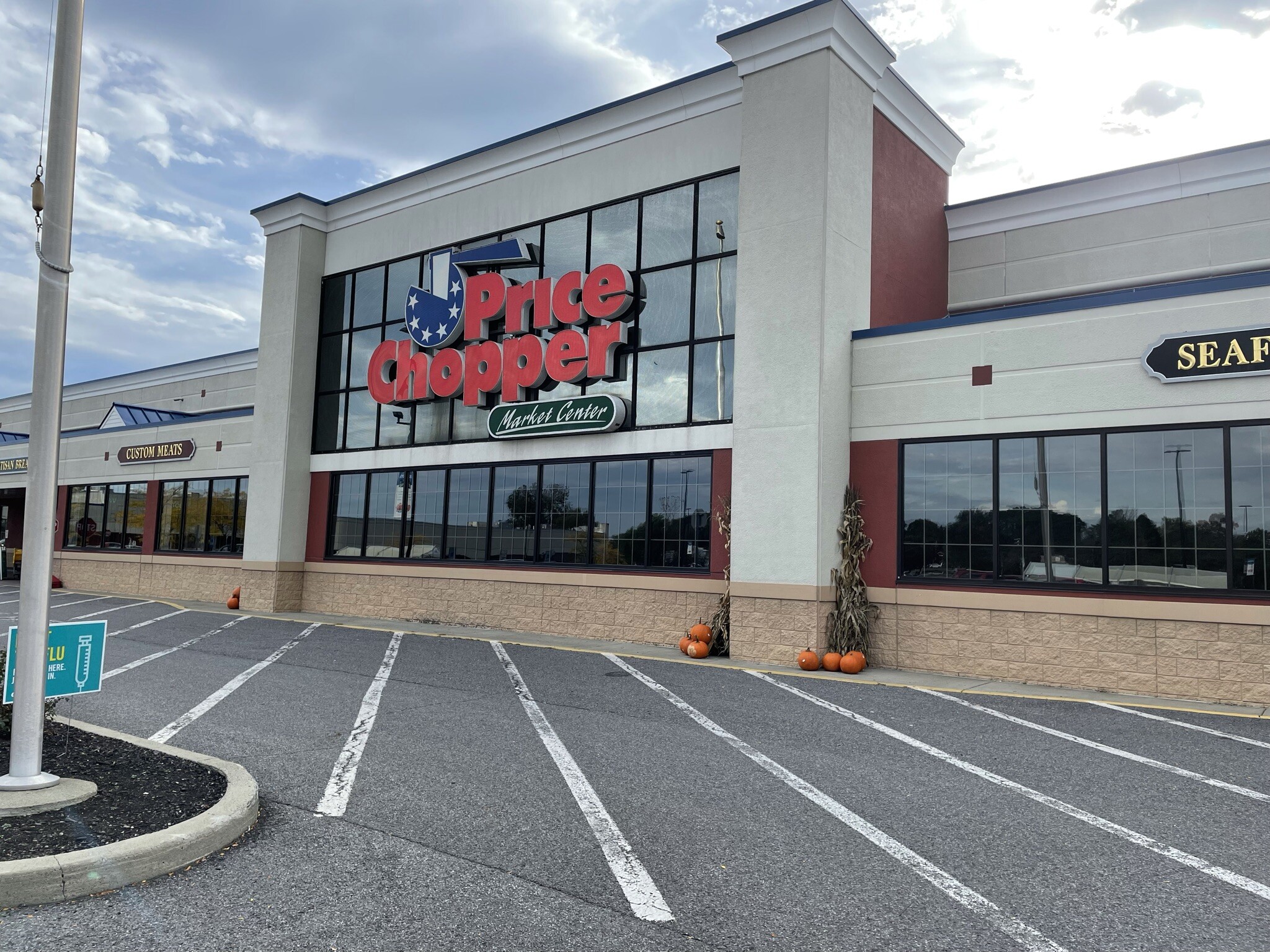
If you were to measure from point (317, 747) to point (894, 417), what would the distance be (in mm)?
9659

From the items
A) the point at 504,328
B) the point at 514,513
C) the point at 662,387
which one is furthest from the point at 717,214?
the point at 514,513

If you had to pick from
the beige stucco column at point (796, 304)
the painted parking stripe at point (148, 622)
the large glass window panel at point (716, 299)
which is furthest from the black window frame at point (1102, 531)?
the painted parking stripe at point (148, 622)

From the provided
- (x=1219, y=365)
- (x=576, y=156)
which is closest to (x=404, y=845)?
(x=1219, y=365)

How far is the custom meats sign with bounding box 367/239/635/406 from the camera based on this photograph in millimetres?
17109

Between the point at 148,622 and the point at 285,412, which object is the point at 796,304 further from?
the point at 148,622

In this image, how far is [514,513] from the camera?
1847 cm

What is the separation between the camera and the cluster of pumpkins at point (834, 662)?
1296cm

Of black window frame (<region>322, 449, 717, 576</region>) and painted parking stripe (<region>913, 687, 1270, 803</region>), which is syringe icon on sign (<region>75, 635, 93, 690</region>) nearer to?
painted parking stripe (<region>913, 687, 1270, 803</region>)

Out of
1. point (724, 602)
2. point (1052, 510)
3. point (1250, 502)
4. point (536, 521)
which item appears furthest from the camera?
point (536, 521)

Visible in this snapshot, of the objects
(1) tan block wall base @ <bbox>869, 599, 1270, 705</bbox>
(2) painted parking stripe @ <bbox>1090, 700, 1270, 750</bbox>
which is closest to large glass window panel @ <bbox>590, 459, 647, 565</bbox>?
(1) tan block wall base @ <bbox>869, 599, 1270, 705</bbox>

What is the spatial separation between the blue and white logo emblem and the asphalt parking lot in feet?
32.9

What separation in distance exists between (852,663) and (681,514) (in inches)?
169

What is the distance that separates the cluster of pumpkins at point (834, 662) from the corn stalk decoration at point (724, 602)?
152 centimetres

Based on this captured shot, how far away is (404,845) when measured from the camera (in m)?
5.37
